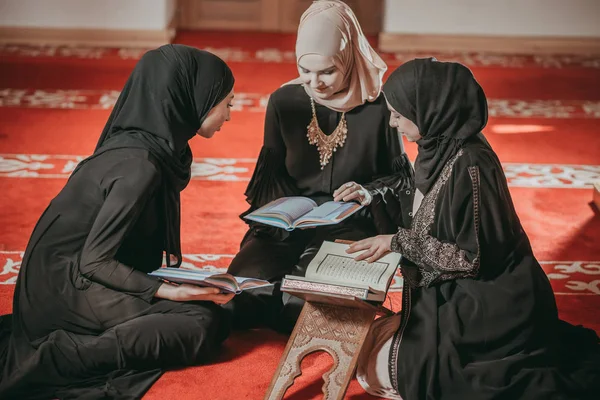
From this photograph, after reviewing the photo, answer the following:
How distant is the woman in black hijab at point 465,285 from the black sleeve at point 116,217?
0.77 m

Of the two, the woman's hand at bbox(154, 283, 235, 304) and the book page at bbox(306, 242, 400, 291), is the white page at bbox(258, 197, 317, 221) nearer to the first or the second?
the book page at bbox(306, 242, 400, 291)

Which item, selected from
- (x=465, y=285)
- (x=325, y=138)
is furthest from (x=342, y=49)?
(x=465, y=285)

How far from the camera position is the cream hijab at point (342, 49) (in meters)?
3.28

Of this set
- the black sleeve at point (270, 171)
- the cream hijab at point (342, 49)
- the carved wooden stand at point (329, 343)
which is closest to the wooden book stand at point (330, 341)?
the carved wooden stand at point (329, 343)

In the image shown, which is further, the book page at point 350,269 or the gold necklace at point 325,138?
the gold necklace at point 325,138

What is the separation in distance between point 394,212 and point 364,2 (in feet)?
21.2

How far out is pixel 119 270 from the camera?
2988 millimetres

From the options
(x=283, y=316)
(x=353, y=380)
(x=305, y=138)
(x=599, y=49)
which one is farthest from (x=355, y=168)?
(x=599, y=49)

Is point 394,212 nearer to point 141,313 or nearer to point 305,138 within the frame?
point 305,138

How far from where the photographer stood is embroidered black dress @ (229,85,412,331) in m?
3.53

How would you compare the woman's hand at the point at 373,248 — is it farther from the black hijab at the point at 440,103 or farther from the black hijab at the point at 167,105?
the black hijab at the point at 167,105

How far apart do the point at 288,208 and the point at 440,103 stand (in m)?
0.73

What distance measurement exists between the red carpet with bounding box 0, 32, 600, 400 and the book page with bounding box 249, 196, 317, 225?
0.52 metres

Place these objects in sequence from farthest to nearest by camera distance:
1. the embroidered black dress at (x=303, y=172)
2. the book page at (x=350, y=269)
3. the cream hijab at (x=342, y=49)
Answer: the embroidered black dress at (x=303, y=172) → the cream hijab at (x=342, y=49) → the book page at (x=350, y=269)
